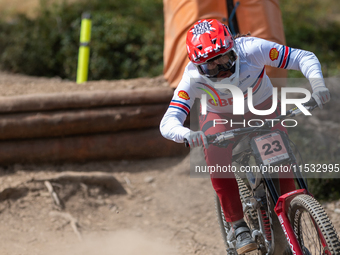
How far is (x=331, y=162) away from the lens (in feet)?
17.3

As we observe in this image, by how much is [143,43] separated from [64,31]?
6.45 feet

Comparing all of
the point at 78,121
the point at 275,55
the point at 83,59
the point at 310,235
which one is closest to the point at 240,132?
the point at 275,55

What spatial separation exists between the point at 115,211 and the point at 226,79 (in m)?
2.57

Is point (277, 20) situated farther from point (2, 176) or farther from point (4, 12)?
point (4, 12)

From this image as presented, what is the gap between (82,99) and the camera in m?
5.55

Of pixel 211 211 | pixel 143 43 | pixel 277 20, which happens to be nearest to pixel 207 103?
pixel 211 211

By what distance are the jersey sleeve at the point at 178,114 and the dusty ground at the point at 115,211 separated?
165 centimetres

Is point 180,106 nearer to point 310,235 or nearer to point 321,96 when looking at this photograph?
point 321,96

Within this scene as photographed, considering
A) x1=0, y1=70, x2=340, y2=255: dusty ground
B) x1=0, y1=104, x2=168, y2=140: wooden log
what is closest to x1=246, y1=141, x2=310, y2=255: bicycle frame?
x1=0, y1=70, x2=340, y2=255: dusty ground

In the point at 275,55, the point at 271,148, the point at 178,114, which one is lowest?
the point at 271,148

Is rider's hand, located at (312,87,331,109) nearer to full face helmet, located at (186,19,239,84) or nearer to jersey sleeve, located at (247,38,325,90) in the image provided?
jersey sleeve, located at (247,38,325,90)

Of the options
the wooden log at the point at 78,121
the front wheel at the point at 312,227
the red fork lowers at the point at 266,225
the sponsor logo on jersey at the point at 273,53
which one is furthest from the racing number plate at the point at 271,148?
the wooden log at the point at 78,121

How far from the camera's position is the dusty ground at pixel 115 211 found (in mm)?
4180

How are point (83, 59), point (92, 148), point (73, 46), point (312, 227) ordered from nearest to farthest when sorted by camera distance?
point (312, 227) → point (92, 148) → point (83, 59) → point (73, 46)
